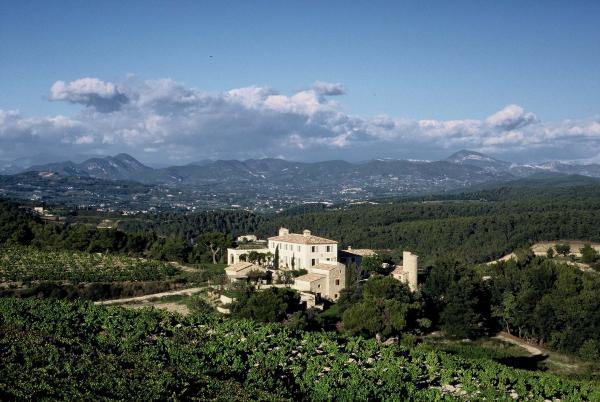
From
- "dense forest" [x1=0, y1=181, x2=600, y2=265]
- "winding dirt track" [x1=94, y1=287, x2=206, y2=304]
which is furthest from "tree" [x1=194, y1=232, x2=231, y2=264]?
"winding dirt track" [x1=94, y1=287, x2=206, y2=304]

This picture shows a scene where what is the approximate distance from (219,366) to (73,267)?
31125 millimetres

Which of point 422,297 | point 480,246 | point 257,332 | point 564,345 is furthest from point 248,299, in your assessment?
point 480,246

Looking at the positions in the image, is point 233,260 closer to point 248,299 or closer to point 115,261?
point 115,261

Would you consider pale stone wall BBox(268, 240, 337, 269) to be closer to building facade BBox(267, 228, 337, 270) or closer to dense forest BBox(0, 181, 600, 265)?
building facade BBox(267, 228, 337, 270)

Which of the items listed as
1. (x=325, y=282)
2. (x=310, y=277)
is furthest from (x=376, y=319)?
(x=310, y=277)

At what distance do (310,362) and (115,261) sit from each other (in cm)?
3489

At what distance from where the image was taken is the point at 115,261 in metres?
53.8

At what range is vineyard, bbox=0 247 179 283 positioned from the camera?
45825 millimetres

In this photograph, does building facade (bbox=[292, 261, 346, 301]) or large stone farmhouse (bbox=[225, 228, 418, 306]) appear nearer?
building facade (bbox=[292, 261, 346, 301])

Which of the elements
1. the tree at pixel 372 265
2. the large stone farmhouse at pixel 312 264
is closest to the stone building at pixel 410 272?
the large stone farmhouse at pixel 312 264

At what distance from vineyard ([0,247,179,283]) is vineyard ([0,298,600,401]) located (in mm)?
16443

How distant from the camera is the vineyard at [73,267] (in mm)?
45825

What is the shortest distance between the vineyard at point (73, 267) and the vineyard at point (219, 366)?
53.9ft

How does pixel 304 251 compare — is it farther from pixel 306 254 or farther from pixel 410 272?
pixel 410 272
